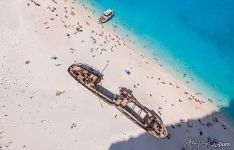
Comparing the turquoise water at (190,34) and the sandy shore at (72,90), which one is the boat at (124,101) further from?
the turquoise water at (190,34)

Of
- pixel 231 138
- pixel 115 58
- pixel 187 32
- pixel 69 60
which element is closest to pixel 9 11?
pixel 69 60

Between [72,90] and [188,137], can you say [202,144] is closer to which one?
[188,137]

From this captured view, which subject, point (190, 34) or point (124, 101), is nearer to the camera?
point (124, 101)

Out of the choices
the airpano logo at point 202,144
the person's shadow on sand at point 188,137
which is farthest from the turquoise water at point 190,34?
the airpano logo at point 202,144

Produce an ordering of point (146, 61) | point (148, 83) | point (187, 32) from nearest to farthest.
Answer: point (148, 83)
point (146, 61)
point (187, 32)

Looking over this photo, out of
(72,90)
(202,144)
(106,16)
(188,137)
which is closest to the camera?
(202,144)

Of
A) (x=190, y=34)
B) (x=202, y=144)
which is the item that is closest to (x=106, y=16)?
(x=190, y=34)

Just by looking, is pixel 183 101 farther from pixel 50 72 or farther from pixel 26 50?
pixel 26 50
